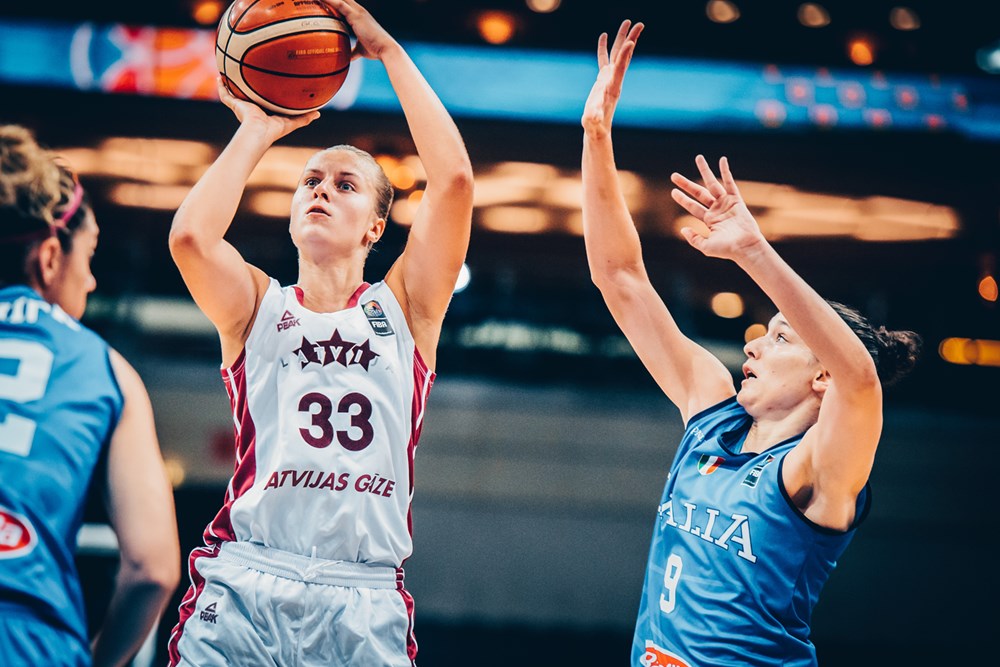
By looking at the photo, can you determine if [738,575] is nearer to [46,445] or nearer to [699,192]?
[699,192]

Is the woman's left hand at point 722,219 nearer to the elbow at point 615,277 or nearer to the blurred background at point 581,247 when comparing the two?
the elbow at point 615,277

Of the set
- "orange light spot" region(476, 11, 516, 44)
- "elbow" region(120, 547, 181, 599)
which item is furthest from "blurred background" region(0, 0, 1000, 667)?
"elbow" region(120, 547, 181, 599)

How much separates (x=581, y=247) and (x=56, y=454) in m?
7.51

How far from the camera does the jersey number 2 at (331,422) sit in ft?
8.09

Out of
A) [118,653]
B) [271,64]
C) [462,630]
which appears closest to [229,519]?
[118,653]

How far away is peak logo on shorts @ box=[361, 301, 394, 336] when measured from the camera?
8.73 ft

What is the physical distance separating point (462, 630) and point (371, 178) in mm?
5518

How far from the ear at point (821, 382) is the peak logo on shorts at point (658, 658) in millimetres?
898

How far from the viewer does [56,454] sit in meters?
1.79

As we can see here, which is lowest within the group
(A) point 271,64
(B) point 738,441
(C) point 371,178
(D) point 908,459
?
(D) point 908,459

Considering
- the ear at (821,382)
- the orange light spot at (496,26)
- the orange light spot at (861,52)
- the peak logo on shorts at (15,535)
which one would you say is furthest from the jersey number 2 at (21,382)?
the orange light spot at (861,52)

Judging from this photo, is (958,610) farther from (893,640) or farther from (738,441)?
(738,441)

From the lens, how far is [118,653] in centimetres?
179

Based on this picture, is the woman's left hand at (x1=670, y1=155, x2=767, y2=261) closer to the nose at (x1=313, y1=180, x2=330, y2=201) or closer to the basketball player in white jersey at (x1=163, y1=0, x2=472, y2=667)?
the basketball player in white jersey at (x1=163, y1=0, x2=472, y2=667)
